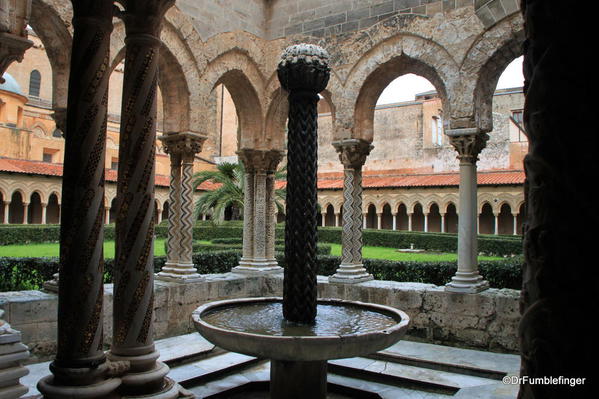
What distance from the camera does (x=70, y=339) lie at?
8.93 ft

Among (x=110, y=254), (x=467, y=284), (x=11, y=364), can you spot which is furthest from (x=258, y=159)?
(x=110, y=254)

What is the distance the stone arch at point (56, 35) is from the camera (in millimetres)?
5504

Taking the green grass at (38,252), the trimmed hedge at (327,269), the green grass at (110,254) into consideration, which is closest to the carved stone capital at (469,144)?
the trimmed hedge at (327,269)

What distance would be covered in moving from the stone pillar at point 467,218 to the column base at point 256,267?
290 centimetres

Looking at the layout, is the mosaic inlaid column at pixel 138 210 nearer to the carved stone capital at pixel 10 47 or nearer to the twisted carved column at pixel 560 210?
the carved stone capital at pixel 10 47

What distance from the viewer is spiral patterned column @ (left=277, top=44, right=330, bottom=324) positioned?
343 cm

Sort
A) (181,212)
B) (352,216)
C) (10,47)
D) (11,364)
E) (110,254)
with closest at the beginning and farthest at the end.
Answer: (11,364)
(10,47)
(181,212)
(352,216)
(110,254)

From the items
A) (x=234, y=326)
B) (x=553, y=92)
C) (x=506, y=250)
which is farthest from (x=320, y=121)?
(x=553, y=92)

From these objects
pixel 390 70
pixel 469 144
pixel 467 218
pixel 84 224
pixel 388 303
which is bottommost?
pixel 388 303

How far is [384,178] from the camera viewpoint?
26594 mm

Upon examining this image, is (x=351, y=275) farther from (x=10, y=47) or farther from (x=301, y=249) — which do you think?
(x=10, y=47)

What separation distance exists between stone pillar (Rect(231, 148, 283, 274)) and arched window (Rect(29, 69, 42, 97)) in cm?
3088

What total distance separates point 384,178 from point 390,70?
1944cm

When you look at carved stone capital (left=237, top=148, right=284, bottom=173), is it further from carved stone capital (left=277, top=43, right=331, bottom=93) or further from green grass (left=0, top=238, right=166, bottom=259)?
carved stone capital (left=277, top=43, right=331, bottom=93)
